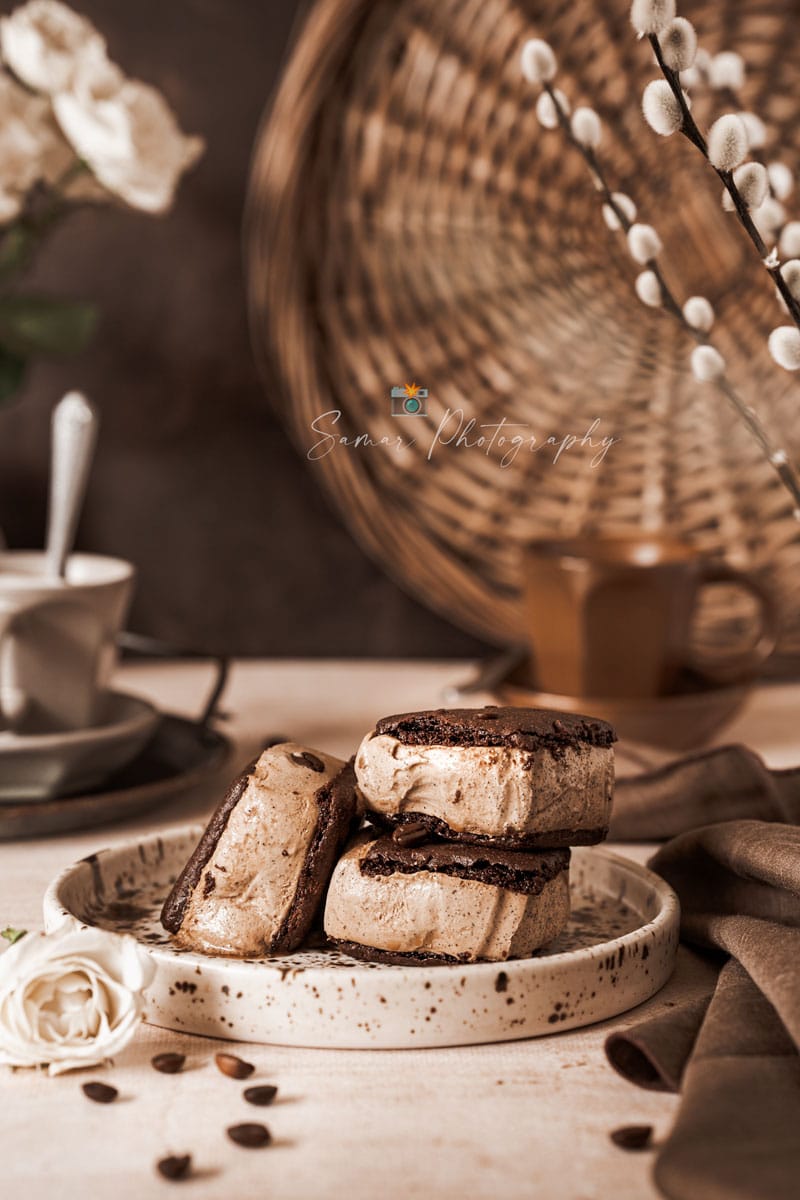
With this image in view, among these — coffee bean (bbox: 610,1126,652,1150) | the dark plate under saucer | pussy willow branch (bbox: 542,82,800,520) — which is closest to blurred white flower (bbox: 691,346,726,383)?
pussy willow branch (bbox: 542,82,800,520)

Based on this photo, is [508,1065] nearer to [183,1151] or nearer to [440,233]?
[183,1151]

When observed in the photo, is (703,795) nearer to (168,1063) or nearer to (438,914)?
(438,914)

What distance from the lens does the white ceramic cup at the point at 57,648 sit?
93 cm

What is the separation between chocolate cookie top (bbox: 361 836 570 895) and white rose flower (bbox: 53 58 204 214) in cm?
72

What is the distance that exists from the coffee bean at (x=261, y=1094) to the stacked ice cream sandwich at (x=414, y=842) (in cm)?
9

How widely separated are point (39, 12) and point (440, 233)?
16.0 inches

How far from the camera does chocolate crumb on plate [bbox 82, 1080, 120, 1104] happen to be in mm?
538

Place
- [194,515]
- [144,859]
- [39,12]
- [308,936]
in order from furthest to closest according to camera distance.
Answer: [194,515], [39,12], [144,859], [308,936]

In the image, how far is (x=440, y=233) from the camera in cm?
132

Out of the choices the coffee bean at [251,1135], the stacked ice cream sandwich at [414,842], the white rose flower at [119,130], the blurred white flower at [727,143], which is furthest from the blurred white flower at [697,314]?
the white rose flower at [119,130]

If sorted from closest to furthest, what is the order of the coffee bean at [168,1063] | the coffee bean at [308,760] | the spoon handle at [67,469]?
the coffee bean at [168,1063], the coffee bean at [308,760], the spoon handle at [67,469]

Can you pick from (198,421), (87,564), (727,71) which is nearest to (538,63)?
(727,71)

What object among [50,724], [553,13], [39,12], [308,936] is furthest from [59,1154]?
[553,13]

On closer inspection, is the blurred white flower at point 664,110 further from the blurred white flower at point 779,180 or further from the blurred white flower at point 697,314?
the blurred white flower at point 779,180
